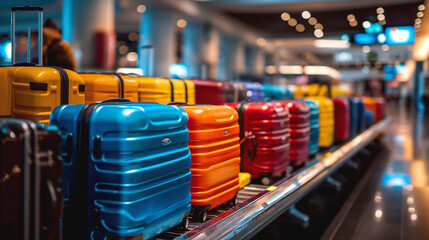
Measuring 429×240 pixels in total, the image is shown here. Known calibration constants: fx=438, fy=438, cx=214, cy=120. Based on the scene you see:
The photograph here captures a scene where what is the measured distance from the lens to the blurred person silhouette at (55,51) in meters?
3.74

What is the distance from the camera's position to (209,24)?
20141mm

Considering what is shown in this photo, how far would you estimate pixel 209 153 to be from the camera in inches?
95.1

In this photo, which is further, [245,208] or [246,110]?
[246,110]

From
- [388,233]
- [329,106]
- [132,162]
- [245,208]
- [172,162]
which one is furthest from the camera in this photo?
[329,106]

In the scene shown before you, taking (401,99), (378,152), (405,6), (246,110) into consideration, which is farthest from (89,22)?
(401,99)

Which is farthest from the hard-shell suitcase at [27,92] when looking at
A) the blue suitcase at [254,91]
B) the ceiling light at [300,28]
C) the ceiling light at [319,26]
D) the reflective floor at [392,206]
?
the ceiling light at [300,28]

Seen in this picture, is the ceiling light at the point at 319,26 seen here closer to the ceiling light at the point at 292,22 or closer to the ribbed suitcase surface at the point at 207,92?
the ceiling light at the point at 292,22

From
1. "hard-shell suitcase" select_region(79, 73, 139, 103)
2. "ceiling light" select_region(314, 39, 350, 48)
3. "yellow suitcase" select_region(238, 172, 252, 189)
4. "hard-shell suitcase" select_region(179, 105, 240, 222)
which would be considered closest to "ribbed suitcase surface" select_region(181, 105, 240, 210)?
"hard-shell suitcase" select_region(179, 105, 240, 222)

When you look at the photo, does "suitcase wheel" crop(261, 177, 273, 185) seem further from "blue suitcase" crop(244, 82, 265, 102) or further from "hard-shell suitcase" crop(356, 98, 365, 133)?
"hard-shell suitcase" crop(356, 98, 365, 133)

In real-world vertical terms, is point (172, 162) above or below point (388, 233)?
→ above

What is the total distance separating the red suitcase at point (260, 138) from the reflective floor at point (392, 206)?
103 centimetres

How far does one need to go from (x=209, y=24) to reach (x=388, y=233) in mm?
17196

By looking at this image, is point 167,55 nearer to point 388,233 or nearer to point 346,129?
point 346,129

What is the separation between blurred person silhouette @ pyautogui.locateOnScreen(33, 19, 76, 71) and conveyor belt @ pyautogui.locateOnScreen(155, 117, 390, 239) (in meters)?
1.88
